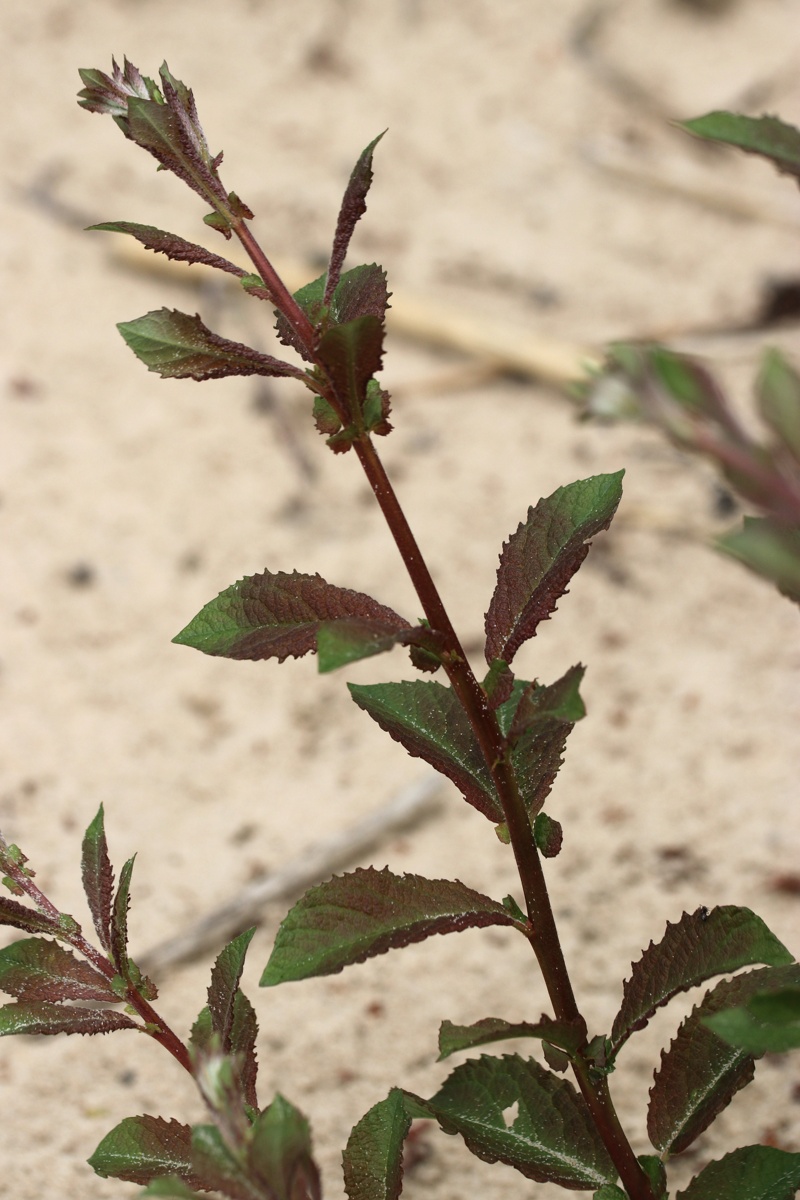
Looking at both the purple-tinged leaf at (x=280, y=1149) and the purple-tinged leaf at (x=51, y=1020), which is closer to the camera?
the purple-tinged leaf at (x=280, y=1149)

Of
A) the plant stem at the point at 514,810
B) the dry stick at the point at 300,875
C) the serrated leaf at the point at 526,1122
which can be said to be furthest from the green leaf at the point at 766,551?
the dry stick at the point at 300,875

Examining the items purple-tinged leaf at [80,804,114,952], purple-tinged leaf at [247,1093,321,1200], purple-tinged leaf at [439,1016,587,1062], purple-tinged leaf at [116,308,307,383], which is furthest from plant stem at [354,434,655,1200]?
purple-tinged leaf at [80,804,114,952]

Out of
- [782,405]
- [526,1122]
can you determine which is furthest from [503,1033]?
[782,405]

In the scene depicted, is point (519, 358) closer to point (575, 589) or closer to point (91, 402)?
point (575, 589)

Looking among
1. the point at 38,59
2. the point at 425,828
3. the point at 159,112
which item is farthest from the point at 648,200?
the point at 159,112

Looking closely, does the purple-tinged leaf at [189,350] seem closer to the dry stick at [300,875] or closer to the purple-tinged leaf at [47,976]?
the purple-tinged leaf at [47,976]

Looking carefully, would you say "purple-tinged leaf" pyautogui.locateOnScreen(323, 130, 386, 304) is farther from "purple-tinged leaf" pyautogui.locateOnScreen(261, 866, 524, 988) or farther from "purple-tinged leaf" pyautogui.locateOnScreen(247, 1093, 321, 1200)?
"purple-tinged leaf" pyautogui.locateOnScreen(247, 1093, 321, 1200)
